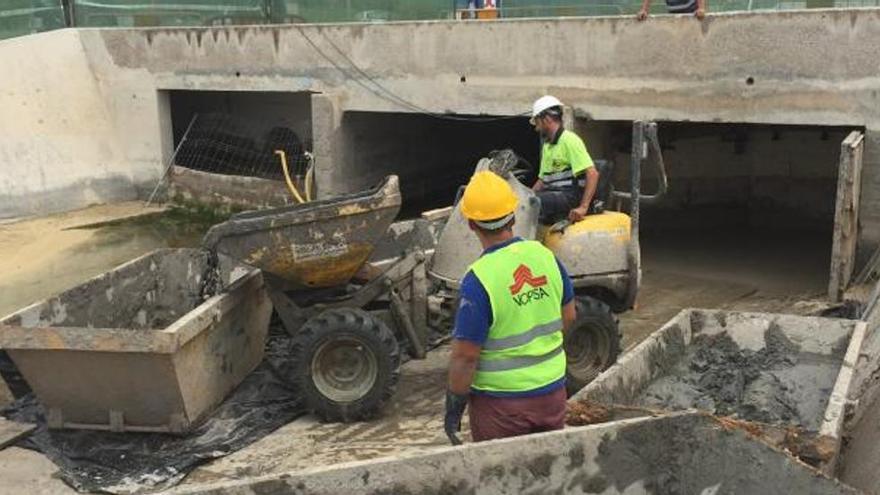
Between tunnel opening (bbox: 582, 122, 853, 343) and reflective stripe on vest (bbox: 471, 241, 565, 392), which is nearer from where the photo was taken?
reflective stripe on vest (bbox: 471, 241, 565, 392)

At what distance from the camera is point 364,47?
11523 mm

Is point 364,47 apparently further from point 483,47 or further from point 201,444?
point 201,444

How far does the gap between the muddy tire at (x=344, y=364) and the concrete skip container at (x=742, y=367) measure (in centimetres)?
161

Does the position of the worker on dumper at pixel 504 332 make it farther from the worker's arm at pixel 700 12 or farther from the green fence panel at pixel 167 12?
the green fence panel at pixel 167 12

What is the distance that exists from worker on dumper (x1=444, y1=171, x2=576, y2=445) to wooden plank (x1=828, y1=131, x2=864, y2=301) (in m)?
5.49

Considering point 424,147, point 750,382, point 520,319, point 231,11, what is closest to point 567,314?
point 520,319

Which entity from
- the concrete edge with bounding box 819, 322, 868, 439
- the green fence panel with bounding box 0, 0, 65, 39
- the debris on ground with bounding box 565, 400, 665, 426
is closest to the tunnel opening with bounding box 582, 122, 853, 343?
the concrete edge with bounding box 819, 322, 868, 439

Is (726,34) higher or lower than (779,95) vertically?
higher

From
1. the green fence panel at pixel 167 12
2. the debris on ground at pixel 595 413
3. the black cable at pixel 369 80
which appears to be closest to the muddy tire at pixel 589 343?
the debris on ground at pixel 595 413

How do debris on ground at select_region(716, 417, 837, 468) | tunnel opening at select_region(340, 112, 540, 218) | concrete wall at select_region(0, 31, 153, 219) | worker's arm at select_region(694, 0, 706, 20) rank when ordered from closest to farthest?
debris on ground at select_region(716, 417, 837, 468), worker's arm at select_region(694, 0, 706, 20), tunnel opening at select_region(340, 112, 540, 218), concrete wall at select_region(0, 31, 153, 219)

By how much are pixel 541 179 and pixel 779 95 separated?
3898mm

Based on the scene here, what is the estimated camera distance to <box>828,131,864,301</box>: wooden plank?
8023 mm

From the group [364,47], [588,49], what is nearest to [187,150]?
[364,47]

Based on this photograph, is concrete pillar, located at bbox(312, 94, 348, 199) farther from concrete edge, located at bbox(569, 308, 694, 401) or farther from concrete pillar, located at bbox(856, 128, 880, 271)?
concrete edge, located at bbox(569, 308, 694, 401)
